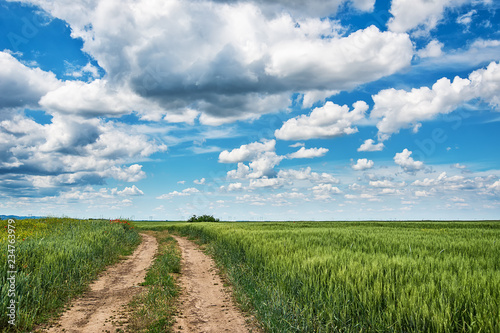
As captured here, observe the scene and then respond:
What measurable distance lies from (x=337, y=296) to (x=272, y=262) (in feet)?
11.4

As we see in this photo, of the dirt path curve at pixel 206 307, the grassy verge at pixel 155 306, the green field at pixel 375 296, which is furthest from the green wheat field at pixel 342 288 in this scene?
the grassy verge at pixel 155 306

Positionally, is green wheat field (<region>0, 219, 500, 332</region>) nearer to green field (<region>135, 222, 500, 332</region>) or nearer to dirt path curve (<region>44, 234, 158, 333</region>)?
green field (<region>135, 222, 500, 332</region>)

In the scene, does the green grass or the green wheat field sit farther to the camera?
the green grass

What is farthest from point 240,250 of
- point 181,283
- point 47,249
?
point 47,249

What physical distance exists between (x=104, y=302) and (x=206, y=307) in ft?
10.5

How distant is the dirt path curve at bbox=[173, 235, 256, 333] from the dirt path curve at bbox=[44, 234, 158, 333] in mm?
1688

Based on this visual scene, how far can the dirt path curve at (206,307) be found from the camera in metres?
7.14

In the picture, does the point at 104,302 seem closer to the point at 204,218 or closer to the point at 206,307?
the point at 206,307

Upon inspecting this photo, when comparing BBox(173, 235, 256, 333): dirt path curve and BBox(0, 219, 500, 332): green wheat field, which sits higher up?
BBox(0, 219, 500, 332): green wheat field

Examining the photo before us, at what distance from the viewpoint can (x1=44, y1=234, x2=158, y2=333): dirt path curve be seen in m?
7.08

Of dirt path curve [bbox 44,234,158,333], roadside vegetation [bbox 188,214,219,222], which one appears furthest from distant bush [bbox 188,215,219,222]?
dirt path curve [bbox 44,234,158,333]

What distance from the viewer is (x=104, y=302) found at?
8.91 metres

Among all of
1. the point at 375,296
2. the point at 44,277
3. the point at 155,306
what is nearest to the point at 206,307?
the point at 155,306

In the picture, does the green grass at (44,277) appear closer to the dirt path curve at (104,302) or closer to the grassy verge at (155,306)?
the dirt path curve at (104,302)
